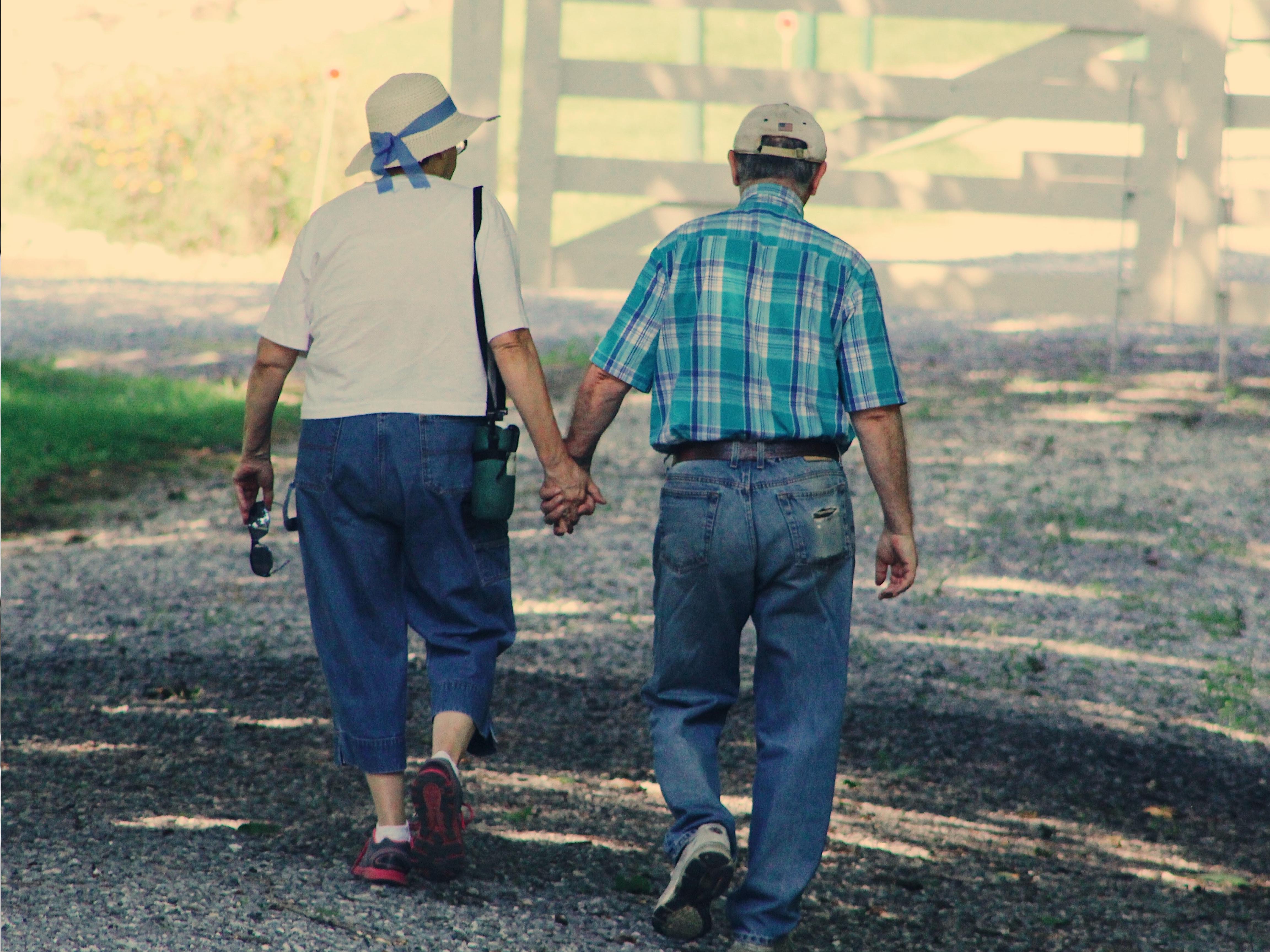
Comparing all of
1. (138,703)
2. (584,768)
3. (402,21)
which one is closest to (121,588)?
(138,703)

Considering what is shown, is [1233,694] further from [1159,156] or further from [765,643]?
[1159,156]

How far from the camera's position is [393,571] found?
11.6 feet

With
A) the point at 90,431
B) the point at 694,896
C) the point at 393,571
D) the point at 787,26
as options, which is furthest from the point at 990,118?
the point at 694,896

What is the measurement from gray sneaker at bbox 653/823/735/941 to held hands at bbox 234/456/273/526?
125cm

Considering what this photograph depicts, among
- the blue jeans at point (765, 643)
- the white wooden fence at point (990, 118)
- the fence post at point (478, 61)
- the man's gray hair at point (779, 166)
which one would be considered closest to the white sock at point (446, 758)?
the blue jeans at point (765, 643)

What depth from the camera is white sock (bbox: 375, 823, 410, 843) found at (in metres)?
3.51

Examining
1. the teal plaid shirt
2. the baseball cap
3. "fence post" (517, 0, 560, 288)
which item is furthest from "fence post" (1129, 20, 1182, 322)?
the teal plaid shirt

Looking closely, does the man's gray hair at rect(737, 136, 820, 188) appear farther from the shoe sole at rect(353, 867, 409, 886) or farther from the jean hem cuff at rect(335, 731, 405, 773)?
the shoe sole at rect(353, 867, 409, 886)

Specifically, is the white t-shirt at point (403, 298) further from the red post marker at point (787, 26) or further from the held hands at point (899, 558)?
the red post marker at point (787, 26)

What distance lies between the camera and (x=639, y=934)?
3.32 meters

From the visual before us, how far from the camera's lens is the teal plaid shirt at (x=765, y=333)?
319cm

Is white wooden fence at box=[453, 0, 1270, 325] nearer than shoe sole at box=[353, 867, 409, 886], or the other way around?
shoe sole at box=[353, 867, 409, 886]

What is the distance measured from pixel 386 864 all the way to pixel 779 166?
1712 mm

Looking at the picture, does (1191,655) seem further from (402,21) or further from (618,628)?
(402,21)
